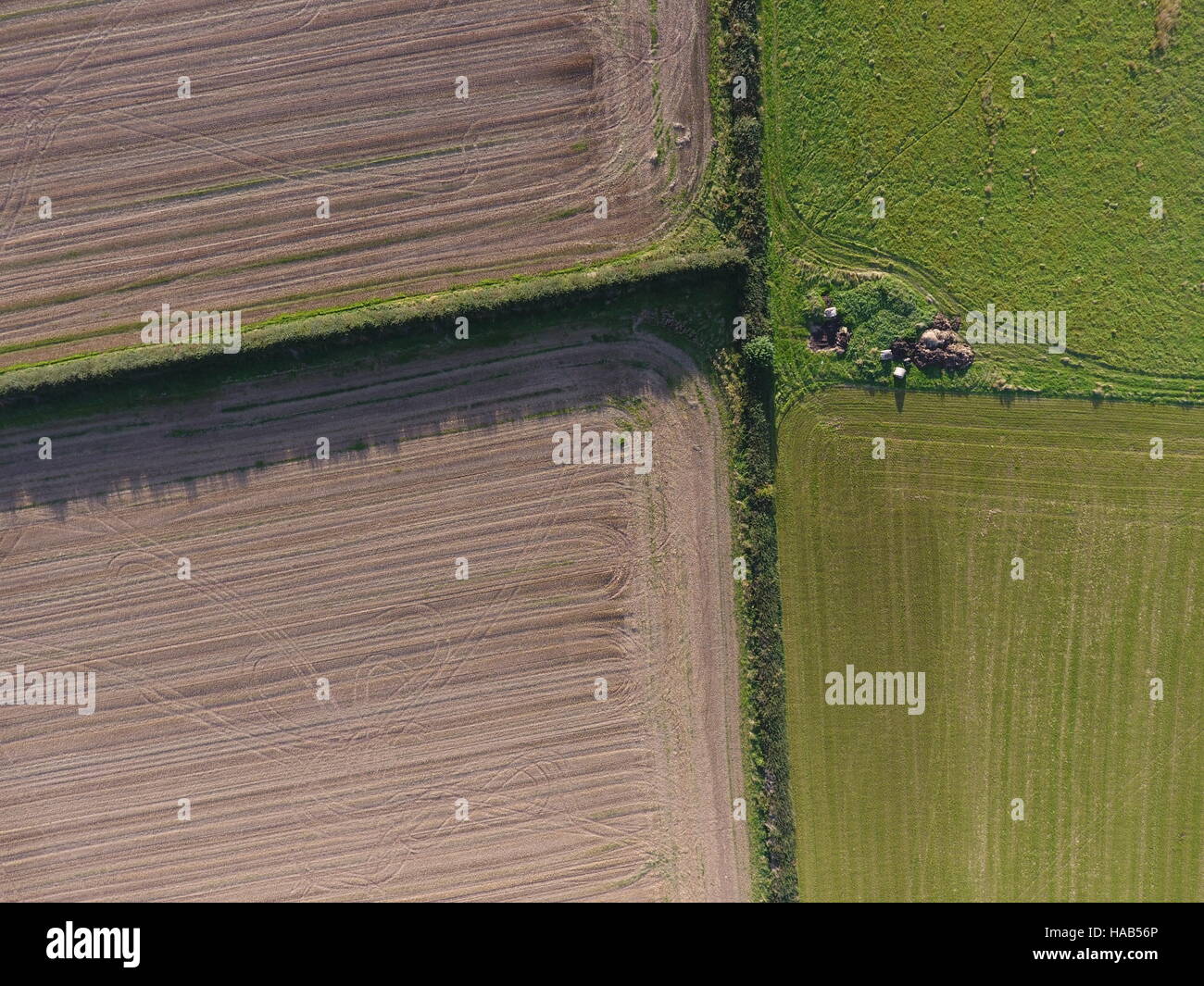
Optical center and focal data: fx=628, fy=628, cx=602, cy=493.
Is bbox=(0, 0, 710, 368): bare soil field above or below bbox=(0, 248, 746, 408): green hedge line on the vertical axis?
above

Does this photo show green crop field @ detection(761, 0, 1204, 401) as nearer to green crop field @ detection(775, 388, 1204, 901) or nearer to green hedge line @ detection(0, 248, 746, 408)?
green crop field @ detection(775, 388, 1204, 901)

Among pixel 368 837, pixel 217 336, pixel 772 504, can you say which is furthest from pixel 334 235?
pixel 368 837

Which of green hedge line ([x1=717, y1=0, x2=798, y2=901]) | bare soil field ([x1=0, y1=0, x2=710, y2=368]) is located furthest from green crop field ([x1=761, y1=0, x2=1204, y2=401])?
bare soil field ([x1=0, y1=0, x2=710, y2=368])

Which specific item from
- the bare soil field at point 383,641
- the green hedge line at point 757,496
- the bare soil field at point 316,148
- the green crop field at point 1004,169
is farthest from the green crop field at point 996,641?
the bare soil field at point 316,148

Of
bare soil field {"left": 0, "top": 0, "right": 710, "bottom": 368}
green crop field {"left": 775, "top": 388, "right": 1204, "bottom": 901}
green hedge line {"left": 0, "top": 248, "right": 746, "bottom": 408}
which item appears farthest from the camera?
green crop field {"left": 775, "top": 388, "right": 1204, "bottom": 901}
